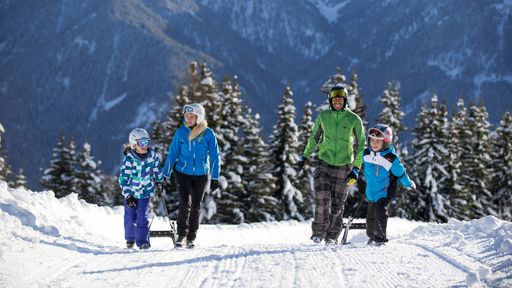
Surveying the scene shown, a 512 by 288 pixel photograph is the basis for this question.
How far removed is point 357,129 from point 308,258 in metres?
2.65

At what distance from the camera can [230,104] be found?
2612cm

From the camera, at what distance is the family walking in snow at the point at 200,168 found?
809 centimetres

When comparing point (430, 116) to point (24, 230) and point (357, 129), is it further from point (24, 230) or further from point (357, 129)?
point (24, 230)

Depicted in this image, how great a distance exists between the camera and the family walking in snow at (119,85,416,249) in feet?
26.5

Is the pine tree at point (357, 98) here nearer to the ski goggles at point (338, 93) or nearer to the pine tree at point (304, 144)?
the pine tree at point (304, 144)

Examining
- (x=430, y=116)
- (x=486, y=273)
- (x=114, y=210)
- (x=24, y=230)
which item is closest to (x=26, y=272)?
(x=24, y=230)

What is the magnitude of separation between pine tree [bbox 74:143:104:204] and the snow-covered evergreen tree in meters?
24.0

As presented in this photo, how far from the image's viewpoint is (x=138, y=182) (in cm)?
827

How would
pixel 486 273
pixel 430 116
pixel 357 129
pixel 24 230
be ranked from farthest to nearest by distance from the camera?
pixel 430 116, pixel 357 129, pixel 24 230, pixel 486 273

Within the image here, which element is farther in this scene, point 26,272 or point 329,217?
point 329,217

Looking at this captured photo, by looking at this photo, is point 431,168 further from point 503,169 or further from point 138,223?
point 138,223

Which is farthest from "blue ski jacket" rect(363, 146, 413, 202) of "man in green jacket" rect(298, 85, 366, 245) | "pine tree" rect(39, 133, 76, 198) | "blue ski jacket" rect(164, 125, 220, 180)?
"pine tree" rect(39, 133, 76, 198)

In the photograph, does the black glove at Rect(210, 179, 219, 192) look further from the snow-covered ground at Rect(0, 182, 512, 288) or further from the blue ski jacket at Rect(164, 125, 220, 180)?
the snow-covered ground at Rect(0, 182, 512, 288)

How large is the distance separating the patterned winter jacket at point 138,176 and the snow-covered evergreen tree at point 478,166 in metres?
29.0
